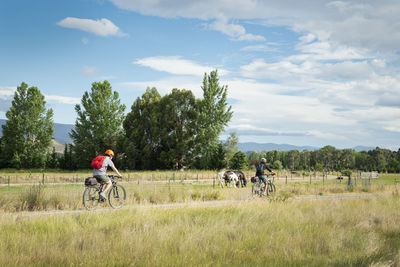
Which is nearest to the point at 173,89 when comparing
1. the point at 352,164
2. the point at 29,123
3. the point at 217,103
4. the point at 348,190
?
the point at 217,103

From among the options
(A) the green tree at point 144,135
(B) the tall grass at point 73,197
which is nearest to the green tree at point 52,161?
(A) the green tree at point 144,135

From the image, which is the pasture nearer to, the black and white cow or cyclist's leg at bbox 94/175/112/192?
cyclist's leg at bbox 94/175/112/192

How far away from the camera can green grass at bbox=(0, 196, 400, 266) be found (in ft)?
22.4

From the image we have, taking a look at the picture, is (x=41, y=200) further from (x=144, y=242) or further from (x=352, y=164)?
(x=352, y=164)

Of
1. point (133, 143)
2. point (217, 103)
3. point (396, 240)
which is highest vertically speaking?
point (217, 103)

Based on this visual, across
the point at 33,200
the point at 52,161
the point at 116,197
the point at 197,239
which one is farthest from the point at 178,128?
the point at 197,239

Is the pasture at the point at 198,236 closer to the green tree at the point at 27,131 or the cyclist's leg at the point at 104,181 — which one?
the cyclist's leg at the point at 104,181

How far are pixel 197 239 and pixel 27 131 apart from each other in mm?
56844

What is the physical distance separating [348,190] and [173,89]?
39.1 metres

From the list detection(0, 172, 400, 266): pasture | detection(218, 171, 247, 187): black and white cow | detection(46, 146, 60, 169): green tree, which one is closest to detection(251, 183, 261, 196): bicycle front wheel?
detection(0, 172, 400, 266): pasture

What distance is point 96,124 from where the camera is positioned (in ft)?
189

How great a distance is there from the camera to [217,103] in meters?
56.5

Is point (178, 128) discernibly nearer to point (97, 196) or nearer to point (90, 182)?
point (97, 196)

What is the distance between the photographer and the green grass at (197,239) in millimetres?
6828
